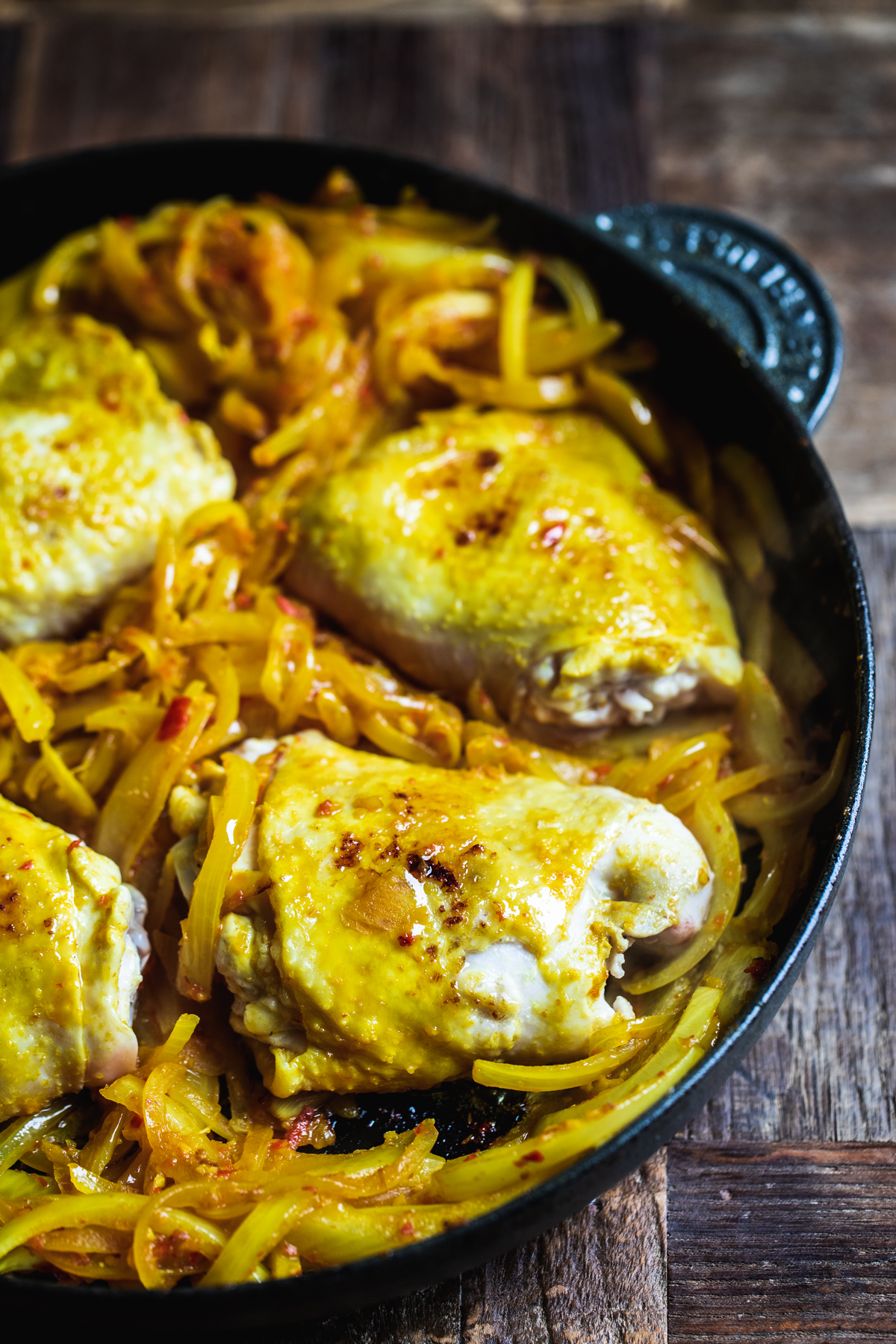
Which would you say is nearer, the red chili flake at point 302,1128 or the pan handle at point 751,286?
the red chili flake at point 302,1128

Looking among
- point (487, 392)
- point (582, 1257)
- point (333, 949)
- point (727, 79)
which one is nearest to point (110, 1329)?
point (333, 949)

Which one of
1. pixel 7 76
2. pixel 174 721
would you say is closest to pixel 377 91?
pixel 7 76

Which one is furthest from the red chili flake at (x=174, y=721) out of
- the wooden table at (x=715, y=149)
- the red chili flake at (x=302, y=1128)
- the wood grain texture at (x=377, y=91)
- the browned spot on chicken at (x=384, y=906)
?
the wood grain texture at (x=377, y=91)

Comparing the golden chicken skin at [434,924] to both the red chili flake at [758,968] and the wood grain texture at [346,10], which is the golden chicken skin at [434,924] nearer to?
the red chili flake at [758,968]

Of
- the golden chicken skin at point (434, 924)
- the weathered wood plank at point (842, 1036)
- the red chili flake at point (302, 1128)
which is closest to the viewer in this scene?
the golden chicken skin at point (434, 924)

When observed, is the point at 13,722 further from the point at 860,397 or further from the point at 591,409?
the point at 860,397

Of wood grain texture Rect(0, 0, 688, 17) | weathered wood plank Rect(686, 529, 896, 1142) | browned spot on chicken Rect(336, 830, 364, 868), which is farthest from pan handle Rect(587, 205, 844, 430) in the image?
wood grain texture Rect(0, 0, 688, 17)
